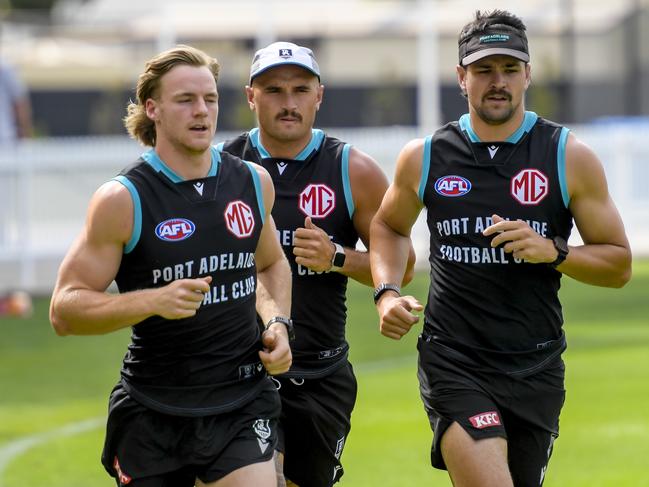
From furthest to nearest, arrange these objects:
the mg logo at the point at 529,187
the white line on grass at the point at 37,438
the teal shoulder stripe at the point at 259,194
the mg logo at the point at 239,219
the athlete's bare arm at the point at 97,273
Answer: the white line on grass at the point at 37,438, the mg logo at the point at 529,187, the teal shoulder stripe at the point at 259,194, the mg logo at the point at 239,219, the athlete's bare arm at the point at 97,273

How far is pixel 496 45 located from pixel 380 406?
5888 millimetres

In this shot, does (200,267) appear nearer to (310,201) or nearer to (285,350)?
(285,350)

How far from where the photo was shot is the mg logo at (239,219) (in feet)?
19.2

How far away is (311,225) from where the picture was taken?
6.82 m

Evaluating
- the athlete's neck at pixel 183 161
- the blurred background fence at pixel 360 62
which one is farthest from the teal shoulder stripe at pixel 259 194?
the blurred background fence at pixel 360 62

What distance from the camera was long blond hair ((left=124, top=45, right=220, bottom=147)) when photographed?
19.1ft

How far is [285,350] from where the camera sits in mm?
5855

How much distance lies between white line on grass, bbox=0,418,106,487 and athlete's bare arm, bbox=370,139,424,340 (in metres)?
3.86

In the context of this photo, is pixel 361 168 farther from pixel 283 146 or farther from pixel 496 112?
pixel 496 112

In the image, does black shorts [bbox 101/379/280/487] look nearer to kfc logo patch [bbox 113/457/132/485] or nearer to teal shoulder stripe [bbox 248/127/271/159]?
kfc logo patch [bbox 113/457/132/485]

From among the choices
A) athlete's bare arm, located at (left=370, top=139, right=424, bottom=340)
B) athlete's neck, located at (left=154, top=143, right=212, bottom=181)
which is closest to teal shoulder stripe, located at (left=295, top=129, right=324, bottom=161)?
athlete's bare arm, located at (left=370, top=139, right=424, bottom=340)

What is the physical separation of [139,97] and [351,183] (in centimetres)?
143

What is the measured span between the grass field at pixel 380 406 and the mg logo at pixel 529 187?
3183 millimetres

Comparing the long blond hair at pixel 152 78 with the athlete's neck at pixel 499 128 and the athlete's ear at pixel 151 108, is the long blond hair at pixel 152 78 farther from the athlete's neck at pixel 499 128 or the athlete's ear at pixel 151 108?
the athlete's neck at pixel 499 128
